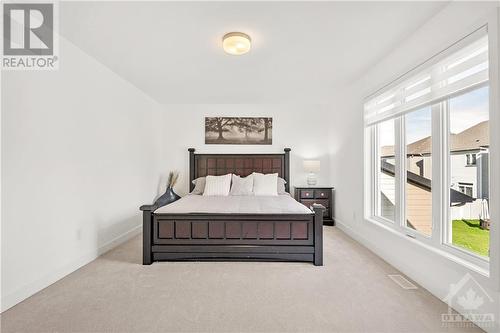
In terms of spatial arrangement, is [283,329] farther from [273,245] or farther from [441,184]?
Result: [441,184]

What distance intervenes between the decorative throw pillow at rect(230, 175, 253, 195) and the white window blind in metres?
2.34

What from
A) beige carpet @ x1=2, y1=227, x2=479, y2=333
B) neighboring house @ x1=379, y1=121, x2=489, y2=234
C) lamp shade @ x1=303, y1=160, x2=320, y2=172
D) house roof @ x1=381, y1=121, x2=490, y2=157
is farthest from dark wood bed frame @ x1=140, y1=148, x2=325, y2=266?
lamp shade @ x1=303, y1=160, x2=320, y2=172

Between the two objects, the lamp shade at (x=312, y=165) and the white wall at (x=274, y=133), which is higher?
the white wall at (x=274, y=133)

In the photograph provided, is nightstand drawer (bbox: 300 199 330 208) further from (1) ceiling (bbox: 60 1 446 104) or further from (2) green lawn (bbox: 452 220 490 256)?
(2) green lawn (bbox: 452 220 490 256)

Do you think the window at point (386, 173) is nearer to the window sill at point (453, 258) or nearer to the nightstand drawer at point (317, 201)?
the window sill at point (453, 258)

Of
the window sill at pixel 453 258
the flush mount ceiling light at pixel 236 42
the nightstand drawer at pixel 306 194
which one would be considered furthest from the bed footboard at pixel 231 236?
the flush mount ceiling light at pixel 236 42

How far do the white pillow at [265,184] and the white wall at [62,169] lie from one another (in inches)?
83.0

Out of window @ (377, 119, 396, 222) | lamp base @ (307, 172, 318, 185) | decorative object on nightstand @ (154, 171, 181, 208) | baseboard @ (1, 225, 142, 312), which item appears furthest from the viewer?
lamp base @ (307, 172, 318, 185)

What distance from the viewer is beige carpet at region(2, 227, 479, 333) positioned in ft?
5.40

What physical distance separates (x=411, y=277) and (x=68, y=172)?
147 inches

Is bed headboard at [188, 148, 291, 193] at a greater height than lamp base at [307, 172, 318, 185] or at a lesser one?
greater

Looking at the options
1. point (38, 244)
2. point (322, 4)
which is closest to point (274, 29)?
point (322, 4)

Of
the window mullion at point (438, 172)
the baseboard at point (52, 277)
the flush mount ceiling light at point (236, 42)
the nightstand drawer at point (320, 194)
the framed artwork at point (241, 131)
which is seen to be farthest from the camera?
the framed artwork at point (241, 131)

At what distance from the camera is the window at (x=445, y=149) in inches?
69.2
